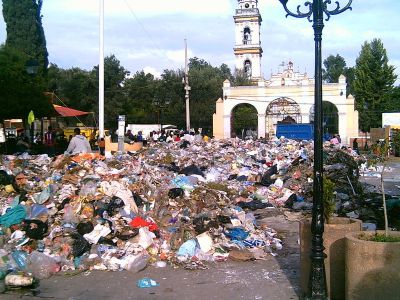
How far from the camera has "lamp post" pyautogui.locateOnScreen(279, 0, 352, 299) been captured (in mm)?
4957

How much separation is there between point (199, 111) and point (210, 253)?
4980 centimetres

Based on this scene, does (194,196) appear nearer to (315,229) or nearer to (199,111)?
(315,229)

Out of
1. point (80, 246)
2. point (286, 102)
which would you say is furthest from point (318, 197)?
point (286, 102)

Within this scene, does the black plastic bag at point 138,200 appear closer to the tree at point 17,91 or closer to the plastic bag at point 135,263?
the plastic bag at point 135,263

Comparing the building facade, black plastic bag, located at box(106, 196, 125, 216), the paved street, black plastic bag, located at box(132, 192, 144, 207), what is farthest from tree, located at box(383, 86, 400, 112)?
the paved street

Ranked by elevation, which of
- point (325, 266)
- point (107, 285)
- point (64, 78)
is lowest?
point (107, 285)

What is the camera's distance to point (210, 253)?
7301 mm

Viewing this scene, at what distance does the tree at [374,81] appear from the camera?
51906 millimetres

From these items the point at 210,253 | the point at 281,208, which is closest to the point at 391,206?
the point at 281,208

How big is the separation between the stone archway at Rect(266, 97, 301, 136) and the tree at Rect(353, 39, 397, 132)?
9.31 m

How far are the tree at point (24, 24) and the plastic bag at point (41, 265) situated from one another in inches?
1073

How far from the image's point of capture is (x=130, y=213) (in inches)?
339

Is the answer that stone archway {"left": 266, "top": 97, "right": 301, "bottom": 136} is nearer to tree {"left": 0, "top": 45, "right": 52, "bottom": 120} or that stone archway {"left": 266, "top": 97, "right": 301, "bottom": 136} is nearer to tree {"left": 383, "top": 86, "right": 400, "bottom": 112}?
tree {"left": 383, "top": 86, "right": 400, "bottom": 112}

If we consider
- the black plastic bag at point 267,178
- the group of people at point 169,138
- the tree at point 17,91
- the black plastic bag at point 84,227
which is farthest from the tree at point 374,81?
the black plastic bag at point 84,227
